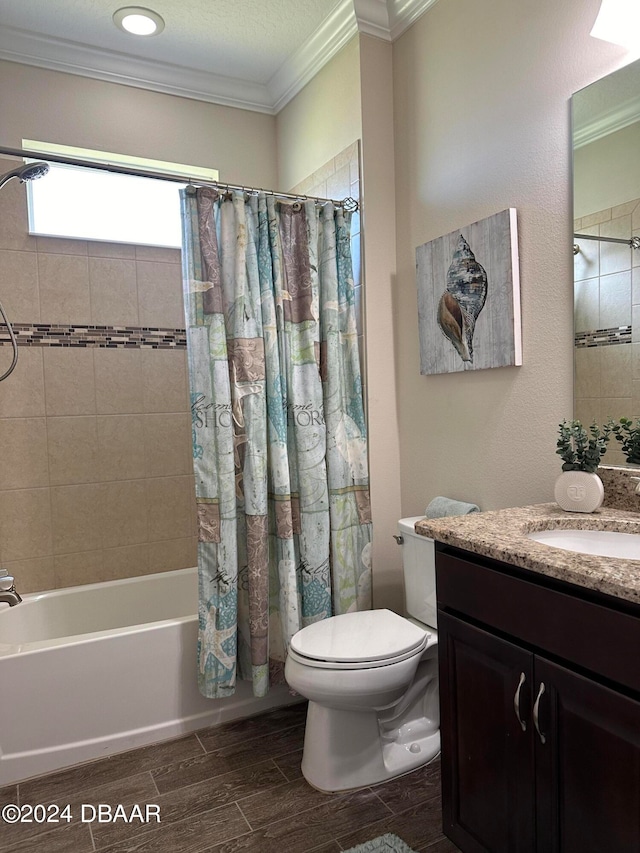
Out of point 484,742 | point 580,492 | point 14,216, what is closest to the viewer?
point 484,742

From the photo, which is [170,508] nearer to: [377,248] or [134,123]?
[377,248]

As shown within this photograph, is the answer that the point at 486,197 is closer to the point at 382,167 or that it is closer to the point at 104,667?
the point at 382,167

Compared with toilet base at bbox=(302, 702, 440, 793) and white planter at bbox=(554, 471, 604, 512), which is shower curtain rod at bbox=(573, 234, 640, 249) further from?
toilet base at bbox=(302, 702, 440, 793)

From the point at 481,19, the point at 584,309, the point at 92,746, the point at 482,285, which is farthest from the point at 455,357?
the point at 92,746

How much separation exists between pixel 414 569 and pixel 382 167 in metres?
1.62

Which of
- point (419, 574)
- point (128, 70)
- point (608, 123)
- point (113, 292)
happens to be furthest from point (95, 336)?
point (608, 123)

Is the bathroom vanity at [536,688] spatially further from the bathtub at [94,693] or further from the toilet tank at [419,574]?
the bathtub at [94,693]

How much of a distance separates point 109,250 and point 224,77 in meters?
1.03

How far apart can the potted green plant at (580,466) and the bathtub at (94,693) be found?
1413 mm

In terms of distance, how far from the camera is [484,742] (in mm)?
1388

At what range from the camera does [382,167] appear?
254cm

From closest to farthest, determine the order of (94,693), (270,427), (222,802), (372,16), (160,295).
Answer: (222,802) < (94,693) < (270,427) < (372,16) < (160,295)

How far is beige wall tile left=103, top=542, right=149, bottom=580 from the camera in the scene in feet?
9.50

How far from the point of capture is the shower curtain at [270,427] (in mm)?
2195
